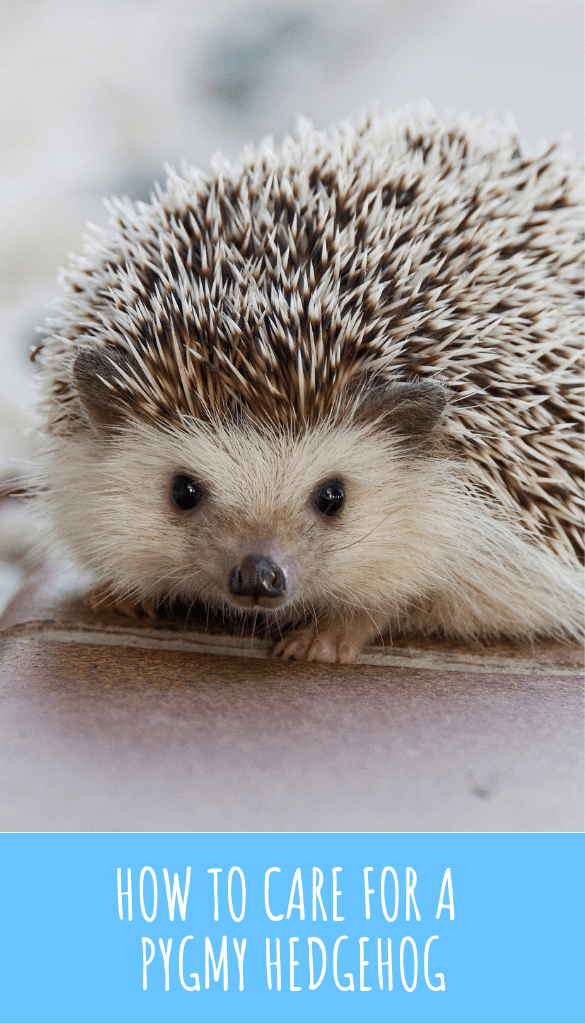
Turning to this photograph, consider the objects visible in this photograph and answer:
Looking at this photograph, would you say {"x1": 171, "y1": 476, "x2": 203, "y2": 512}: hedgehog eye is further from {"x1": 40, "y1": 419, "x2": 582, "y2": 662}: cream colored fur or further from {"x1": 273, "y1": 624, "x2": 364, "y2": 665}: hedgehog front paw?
{"x1": 273, "y1": 624, "x2": 364, "y2": 665}: hedgehog front paw

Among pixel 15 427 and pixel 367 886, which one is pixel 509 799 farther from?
pixel 15 427

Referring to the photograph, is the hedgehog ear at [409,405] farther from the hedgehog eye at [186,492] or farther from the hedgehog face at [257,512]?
the hedgehog eye at [186,492]

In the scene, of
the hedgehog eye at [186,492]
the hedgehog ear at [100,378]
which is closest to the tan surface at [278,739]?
the hedgehog eye at [186,492]

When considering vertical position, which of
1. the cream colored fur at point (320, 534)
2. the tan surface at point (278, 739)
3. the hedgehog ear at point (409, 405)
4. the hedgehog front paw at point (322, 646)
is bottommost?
the hedgehog front paw at point (322, 646)

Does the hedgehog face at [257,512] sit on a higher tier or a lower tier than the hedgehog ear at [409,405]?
lower

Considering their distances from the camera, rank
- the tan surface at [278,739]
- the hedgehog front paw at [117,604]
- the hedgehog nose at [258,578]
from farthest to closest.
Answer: the hedgehog front paw at [117,604] < the hedgehog nose at [258,578] < the tan surface at [278,739]

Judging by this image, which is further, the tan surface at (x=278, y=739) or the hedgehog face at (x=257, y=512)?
the hedgehog face at (x=257, y=512)

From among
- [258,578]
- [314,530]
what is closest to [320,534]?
[314,530]

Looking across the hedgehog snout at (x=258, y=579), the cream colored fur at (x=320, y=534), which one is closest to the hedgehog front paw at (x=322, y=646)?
the cream colored fur at (x=320, y=534)

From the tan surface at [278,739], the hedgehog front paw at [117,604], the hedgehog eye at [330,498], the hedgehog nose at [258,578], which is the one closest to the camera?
the tan surface at [278,739]
